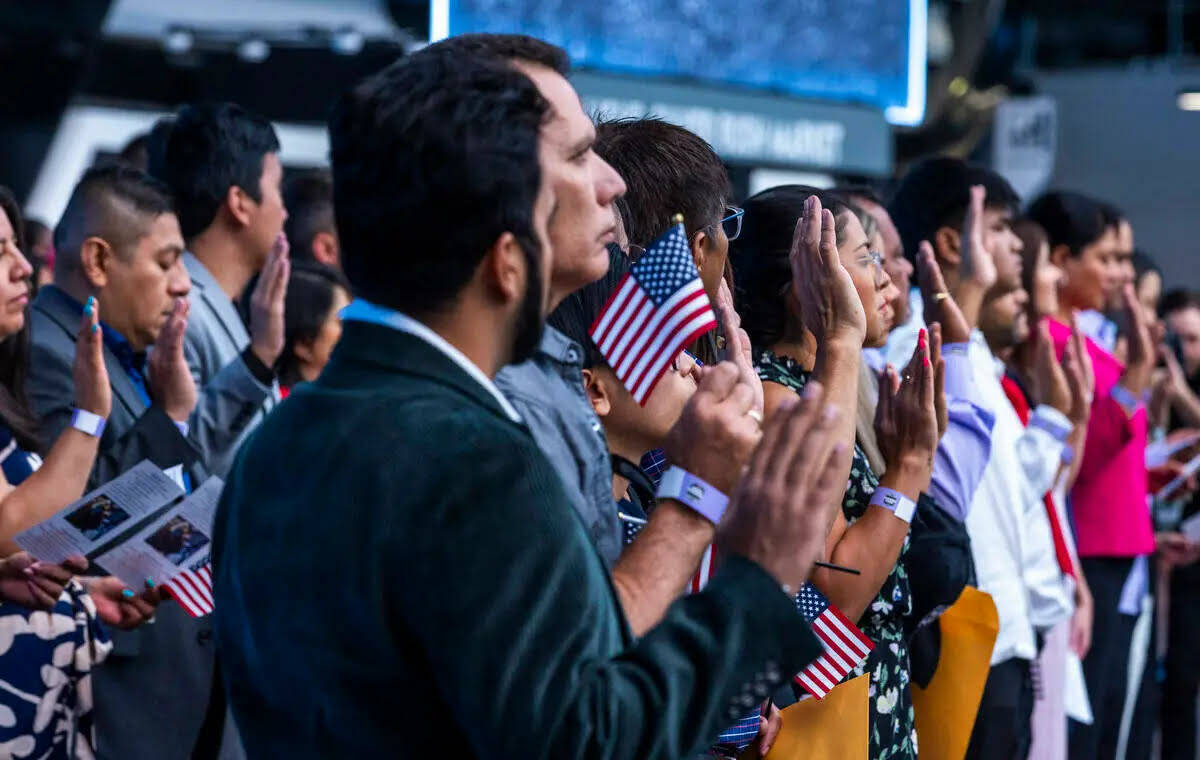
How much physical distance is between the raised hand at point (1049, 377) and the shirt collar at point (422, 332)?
10.9ft

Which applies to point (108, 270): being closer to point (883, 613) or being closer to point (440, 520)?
point (883, 613)

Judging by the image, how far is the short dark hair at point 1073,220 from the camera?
5754mm

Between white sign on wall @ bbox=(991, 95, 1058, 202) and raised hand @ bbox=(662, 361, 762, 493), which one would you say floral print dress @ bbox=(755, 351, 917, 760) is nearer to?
raised hand @ bbox=(662, 361, 762, 493)

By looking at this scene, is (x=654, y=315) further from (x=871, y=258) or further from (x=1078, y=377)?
(x=1078, y=377)

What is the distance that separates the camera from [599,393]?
2.49 meters

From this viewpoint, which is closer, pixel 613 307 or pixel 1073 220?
pixel 613 307

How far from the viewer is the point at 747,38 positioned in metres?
6.52

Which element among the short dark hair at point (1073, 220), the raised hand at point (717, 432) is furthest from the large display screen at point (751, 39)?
the raised hand at point (717, 432)

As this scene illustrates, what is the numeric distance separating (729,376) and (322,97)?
8.68 metres

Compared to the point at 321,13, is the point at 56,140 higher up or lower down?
lower down

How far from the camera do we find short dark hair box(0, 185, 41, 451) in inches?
128

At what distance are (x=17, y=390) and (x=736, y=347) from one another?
1948mm

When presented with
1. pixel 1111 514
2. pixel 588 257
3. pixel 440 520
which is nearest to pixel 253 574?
pixel 440 520

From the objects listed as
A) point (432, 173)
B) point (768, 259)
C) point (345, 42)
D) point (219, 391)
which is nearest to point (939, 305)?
point (768, 259)
